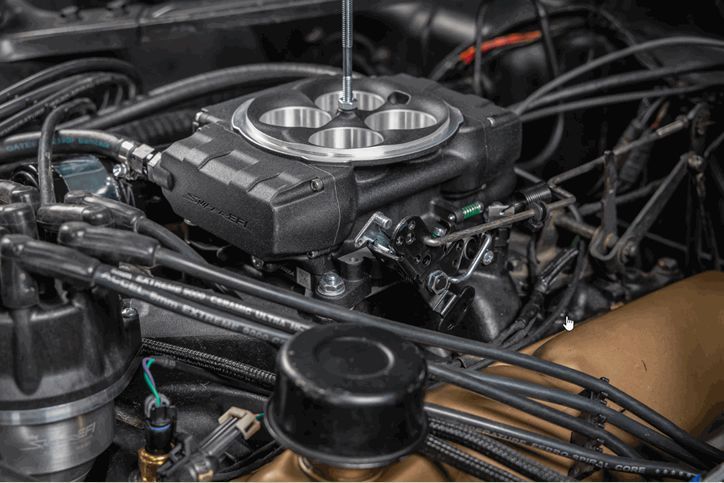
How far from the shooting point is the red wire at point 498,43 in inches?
69.3

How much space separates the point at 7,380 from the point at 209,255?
0.42 meters

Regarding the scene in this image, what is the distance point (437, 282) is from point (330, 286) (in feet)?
0.45

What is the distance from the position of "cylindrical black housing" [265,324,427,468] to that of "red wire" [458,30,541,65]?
1.10m

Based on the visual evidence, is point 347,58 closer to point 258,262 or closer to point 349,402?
point 258,262

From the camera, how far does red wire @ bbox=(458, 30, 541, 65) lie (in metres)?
1.76

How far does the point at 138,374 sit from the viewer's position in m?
1.08

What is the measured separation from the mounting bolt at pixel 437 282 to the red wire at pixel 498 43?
76cm

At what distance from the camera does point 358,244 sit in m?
1.10

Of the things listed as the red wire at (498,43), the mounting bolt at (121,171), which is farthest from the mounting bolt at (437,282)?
the red wire at (498,43)

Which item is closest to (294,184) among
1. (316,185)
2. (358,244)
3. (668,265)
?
(316,185)

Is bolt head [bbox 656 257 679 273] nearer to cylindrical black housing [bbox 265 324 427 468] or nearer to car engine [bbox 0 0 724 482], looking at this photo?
car engine [bbox 0 0 724 482]

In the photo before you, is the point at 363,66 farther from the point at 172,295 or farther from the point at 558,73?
the point at 172,295

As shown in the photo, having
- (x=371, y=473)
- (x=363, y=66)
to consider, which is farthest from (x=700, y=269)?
(x=371, y=473)

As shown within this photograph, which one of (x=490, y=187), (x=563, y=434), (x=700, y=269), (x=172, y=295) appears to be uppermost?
(x=172, y=295)
